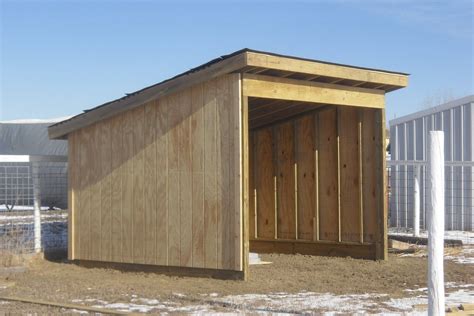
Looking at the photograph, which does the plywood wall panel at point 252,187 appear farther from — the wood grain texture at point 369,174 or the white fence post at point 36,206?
Answer: the white fence post at point 36,206

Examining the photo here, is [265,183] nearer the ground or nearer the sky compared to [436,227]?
nearer the sky

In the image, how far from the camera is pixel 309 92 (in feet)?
38.0

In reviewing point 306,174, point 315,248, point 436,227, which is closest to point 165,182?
point 306,174

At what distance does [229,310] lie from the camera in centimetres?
832

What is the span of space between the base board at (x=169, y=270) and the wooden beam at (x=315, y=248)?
3468 millimetres

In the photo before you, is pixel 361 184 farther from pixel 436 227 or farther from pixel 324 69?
pixel 436 227

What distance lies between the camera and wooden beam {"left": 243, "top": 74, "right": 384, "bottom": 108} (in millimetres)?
10758

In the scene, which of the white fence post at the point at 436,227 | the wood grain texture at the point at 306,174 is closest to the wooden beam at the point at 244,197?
the wood grain texture at the point at 306,174

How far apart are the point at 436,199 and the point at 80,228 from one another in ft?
24.6

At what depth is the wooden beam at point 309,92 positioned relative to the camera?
10758mm

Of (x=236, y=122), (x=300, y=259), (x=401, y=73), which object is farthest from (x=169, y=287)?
(x=401, y=73)

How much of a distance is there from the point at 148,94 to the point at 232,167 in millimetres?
1978

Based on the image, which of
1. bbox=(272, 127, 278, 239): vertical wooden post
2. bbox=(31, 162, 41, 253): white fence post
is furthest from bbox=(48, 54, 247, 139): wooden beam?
bbox=(272, 127, 278, 239): vertical wooden post

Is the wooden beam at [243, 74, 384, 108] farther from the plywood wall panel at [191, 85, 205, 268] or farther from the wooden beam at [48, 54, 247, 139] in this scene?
the plywood wall panel at [191, 85, 205, 268]
